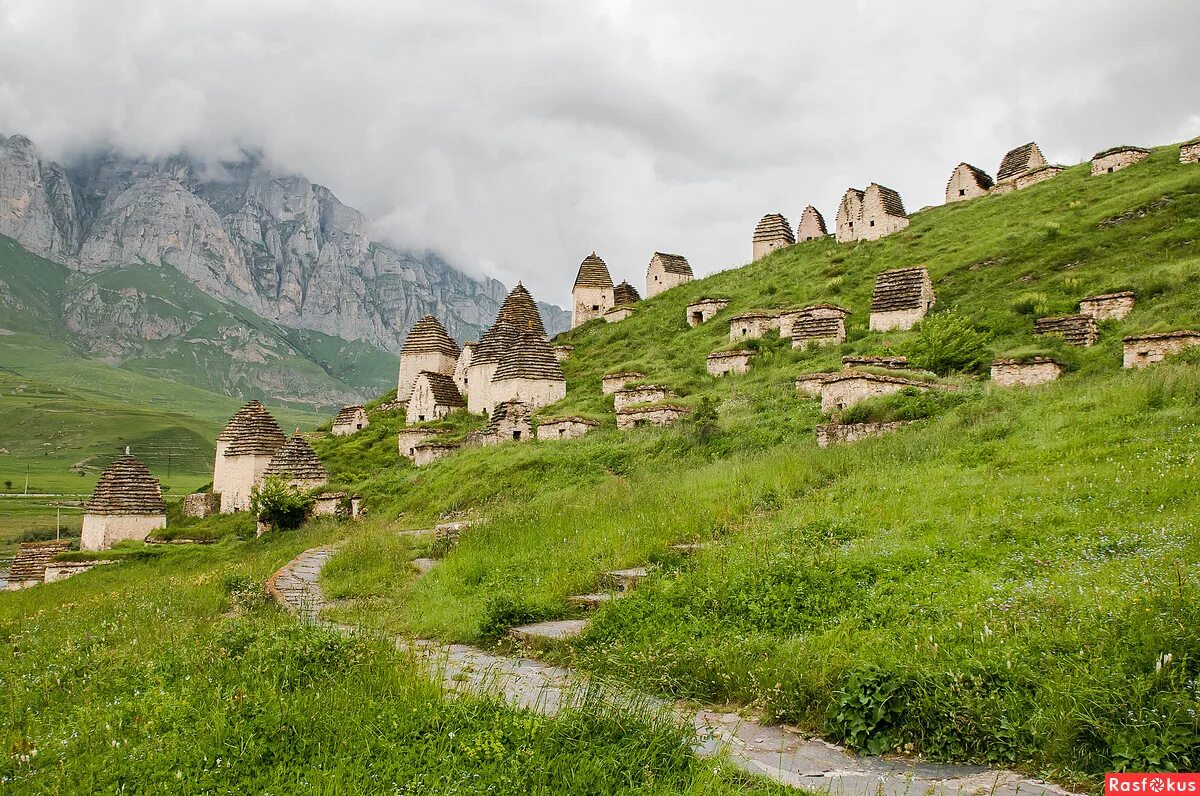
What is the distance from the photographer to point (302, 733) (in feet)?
17.0

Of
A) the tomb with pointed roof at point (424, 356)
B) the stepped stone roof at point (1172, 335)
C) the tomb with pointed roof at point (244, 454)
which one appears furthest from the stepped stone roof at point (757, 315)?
the tomb with pointed roof at point (244, 454)

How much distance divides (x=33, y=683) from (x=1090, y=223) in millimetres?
39782

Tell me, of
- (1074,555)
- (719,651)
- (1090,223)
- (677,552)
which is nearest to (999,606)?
(1074,555)

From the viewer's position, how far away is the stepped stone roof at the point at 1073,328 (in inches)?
925

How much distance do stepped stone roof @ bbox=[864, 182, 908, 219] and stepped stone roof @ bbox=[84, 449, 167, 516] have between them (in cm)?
4282

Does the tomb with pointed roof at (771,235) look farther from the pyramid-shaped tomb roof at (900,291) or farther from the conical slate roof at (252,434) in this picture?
the conical slate roof at (252,434)

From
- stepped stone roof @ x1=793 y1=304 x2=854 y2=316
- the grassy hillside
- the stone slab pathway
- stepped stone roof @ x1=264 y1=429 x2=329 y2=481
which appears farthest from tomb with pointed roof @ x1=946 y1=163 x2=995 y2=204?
the stone slab pathway

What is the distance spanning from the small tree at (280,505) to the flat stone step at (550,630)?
72.4ft

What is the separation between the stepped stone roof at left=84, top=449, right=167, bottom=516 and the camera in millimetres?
33719

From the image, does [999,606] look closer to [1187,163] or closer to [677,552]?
[677,552]

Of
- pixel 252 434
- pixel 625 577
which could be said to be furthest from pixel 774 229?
pixel 625 577

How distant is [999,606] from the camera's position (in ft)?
21.7

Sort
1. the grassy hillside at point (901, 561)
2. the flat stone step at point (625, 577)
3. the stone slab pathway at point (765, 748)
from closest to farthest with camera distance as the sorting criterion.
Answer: the stone slab pathway at point (765, 748), the grassy hillside at point (901, 561), the flat stone step at point (625, 577)

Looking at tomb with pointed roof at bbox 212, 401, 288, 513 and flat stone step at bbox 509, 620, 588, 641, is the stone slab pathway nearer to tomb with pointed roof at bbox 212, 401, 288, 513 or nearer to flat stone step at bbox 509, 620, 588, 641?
flat stone step at bbox 509, 620, 588, 641
